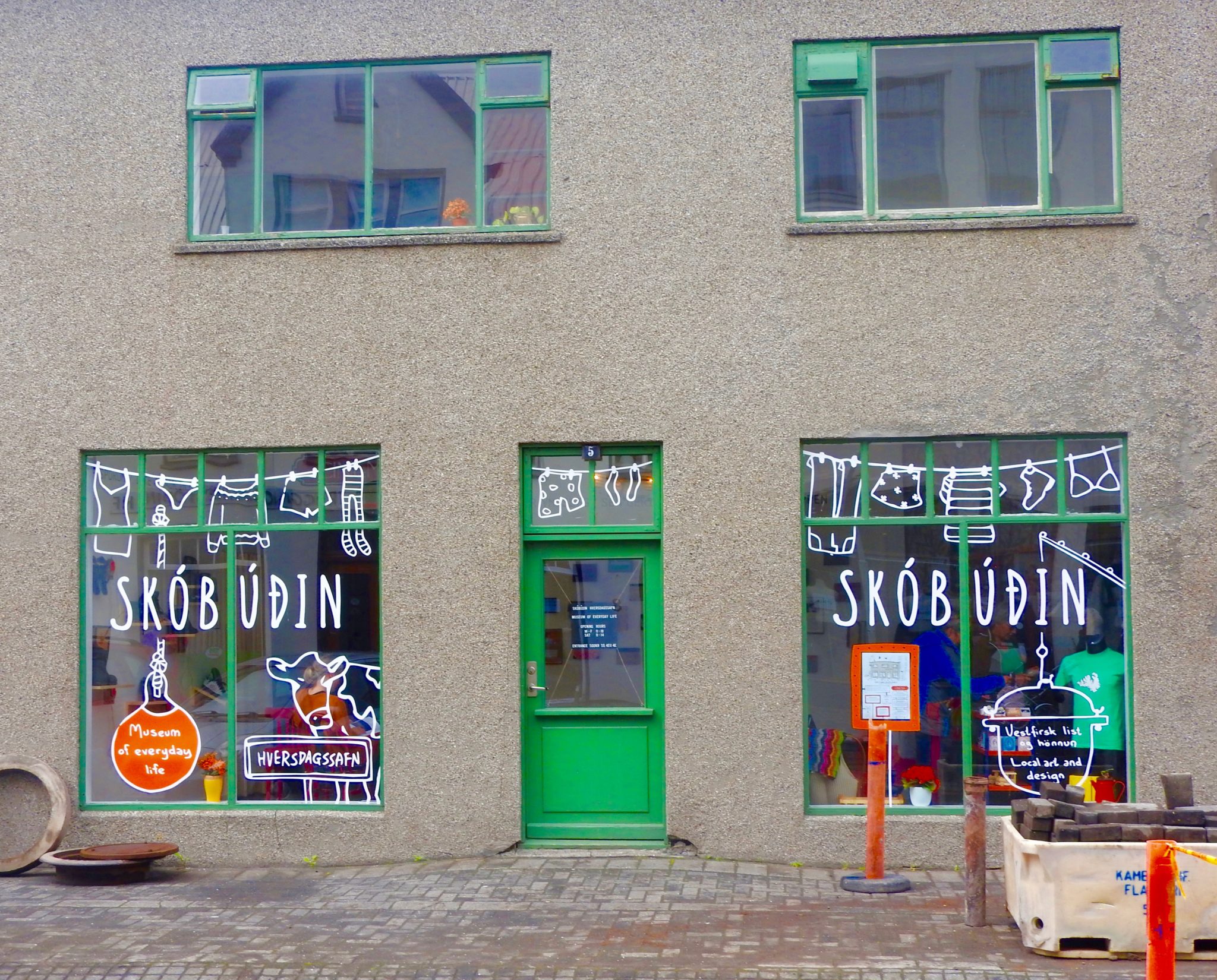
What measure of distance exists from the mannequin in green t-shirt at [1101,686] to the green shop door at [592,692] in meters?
2.85

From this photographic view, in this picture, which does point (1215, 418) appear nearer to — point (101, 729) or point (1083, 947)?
point (1083, 947)

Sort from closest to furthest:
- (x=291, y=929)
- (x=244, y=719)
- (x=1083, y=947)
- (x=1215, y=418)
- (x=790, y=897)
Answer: (x=1083, y=947)
(x=291, y=929)
(x=790, y=897)
(x=1215, y=418)
(x=244, y=719)

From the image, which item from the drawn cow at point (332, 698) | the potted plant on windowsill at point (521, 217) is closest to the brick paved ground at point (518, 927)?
the drawn cow at point (332, 698)

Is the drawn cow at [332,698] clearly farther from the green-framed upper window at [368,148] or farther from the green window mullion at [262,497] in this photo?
the green-framed upper window at [368,148]

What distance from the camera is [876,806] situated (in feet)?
27.8

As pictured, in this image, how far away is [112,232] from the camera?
9.88 m

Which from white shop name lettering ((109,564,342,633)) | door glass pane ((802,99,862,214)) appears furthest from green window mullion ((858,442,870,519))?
white shop name lettering ((109,564,342,633))

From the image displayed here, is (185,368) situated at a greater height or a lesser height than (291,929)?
greater

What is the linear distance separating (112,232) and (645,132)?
13.1ft

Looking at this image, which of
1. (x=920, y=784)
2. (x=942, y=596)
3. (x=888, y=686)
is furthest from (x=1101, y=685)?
(x=888, y=686)

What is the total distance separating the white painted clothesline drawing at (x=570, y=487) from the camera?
9641mm

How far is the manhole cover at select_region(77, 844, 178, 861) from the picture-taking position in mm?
9031

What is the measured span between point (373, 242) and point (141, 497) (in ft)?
8.30

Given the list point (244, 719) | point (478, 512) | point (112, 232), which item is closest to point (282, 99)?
point (112, 232)
